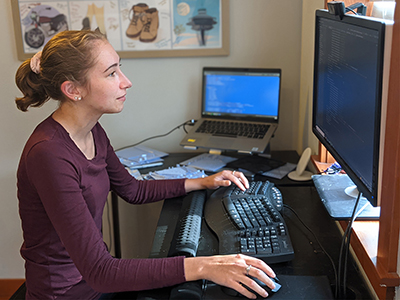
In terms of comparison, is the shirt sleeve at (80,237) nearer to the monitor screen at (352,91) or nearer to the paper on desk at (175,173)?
the monitor screen at (352,91)

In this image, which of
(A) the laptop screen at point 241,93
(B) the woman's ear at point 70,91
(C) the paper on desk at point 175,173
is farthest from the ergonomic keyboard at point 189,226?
(A) the laptop screen at point 241,93

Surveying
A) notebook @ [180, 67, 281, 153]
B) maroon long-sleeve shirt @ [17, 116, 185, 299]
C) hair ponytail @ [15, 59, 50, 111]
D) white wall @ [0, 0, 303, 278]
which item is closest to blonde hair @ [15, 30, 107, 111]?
hair ponytail @ [15, 59, 50, 111]

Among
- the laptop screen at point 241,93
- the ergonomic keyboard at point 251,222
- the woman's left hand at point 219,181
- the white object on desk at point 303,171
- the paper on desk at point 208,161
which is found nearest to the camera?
the ergonomic keyboard at point 251,222

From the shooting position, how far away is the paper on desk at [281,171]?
71.3 inches

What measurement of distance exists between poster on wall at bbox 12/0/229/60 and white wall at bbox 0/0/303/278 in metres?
0.05

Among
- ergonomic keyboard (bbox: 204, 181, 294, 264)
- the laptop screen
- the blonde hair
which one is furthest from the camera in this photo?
the laptop screen

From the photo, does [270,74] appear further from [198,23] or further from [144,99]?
[144,99]

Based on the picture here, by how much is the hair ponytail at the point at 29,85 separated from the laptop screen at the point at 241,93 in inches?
37.1

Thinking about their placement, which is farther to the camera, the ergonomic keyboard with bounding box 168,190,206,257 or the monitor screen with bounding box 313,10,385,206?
the ergonomic keyboard with bounding box 168,190,206,257

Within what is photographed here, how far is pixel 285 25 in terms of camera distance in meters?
2.12

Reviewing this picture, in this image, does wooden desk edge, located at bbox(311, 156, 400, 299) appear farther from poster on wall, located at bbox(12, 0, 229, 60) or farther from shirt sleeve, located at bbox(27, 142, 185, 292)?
poster on wall, located at bbox(12, 0, 229, 60)

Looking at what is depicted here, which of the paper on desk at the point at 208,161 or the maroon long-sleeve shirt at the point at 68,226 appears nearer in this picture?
the maroon long-sleeve shirt at the point at 68,226

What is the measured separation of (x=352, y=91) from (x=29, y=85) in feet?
2.87

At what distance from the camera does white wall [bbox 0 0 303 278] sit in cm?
212
